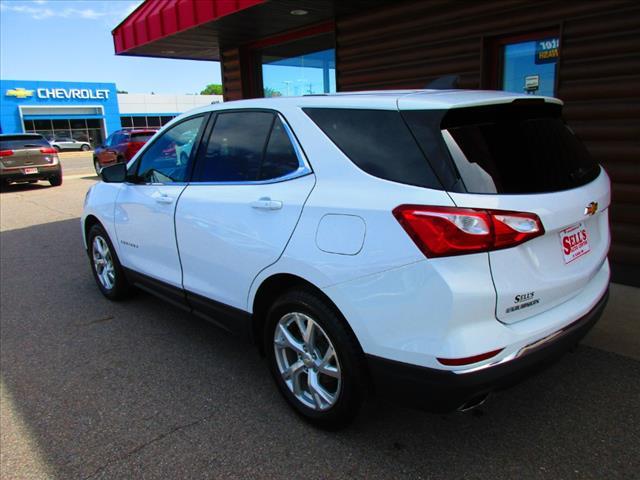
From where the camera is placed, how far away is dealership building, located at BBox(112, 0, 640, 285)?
483 cm

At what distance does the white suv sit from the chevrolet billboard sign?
1921 inches

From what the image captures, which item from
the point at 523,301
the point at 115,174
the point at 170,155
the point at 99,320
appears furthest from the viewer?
the point at 99,320

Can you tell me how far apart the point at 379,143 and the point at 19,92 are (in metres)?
50.1

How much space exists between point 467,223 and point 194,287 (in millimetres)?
2058

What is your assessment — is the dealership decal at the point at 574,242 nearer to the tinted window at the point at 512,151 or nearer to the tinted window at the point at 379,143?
the tinted window at the point at 512,151

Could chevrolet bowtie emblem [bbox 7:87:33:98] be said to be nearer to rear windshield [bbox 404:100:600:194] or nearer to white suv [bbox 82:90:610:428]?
Answer: white suv [bbox 82:90:610:428]

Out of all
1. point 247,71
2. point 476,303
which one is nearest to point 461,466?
point 476,303

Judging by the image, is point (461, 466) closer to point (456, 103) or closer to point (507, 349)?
point (507, 349)

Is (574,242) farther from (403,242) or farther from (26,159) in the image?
(26,159)

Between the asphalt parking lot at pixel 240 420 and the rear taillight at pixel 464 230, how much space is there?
3.69 feet

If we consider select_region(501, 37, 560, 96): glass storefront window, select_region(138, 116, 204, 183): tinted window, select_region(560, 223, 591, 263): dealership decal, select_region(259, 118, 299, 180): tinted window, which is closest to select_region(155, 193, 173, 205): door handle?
select_region(138, 116, 204, 183): tinted window

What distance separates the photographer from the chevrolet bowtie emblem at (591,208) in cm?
243

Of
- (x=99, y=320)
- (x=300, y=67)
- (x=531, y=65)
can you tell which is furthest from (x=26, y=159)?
(x=531, y=65)

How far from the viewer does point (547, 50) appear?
535 cm
